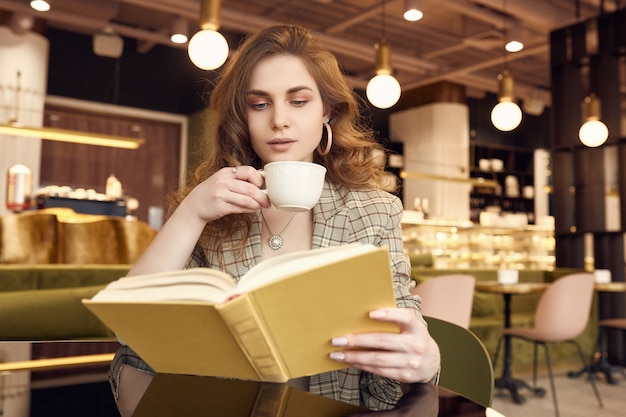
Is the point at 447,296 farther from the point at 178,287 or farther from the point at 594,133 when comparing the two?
the point at 178,287

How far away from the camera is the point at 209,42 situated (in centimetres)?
385

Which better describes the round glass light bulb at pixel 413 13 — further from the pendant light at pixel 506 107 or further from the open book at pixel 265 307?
the open book at pixel 265 307

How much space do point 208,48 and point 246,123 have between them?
2.75 meters

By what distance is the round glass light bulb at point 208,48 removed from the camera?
3854 millimetres

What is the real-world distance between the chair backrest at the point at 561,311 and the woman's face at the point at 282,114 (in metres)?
3.24

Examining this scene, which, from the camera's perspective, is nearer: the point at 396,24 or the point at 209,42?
the point at 209,42

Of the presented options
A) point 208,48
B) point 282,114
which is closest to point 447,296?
point 208,48

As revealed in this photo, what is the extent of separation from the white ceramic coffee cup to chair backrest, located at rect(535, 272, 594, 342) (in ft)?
11.2

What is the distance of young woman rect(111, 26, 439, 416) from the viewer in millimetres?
913

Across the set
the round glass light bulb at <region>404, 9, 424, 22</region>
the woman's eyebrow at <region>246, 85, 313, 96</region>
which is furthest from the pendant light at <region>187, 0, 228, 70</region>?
the woman's eyebrow at <region>246, 85, 313, 96</region>

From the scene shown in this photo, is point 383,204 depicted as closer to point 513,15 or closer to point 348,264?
point 348,264

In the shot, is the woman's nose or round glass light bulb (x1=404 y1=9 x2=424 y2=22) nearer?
the woman's nose

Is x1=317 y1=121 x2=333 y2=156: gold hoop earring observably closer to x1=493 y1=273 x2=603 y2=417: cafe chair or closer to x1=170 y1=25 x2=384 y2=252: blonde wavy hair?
x1=170 y1=25 x2=384 y2=252: blonde wavy hair

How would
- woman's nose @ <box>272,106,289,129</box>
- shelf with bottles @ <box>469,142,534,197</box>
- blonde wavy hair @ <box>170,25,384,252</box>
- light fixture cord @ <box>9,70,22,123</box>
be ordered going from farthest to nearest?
shelf with bottles @ <box>469,142,534,197</box> → light fixture cord @ <box>9,70,22,123</box> → blonde wavy hair @ <box>170,25,384,252</box> → woman's nose @ <box>272,106,289,129</box>
